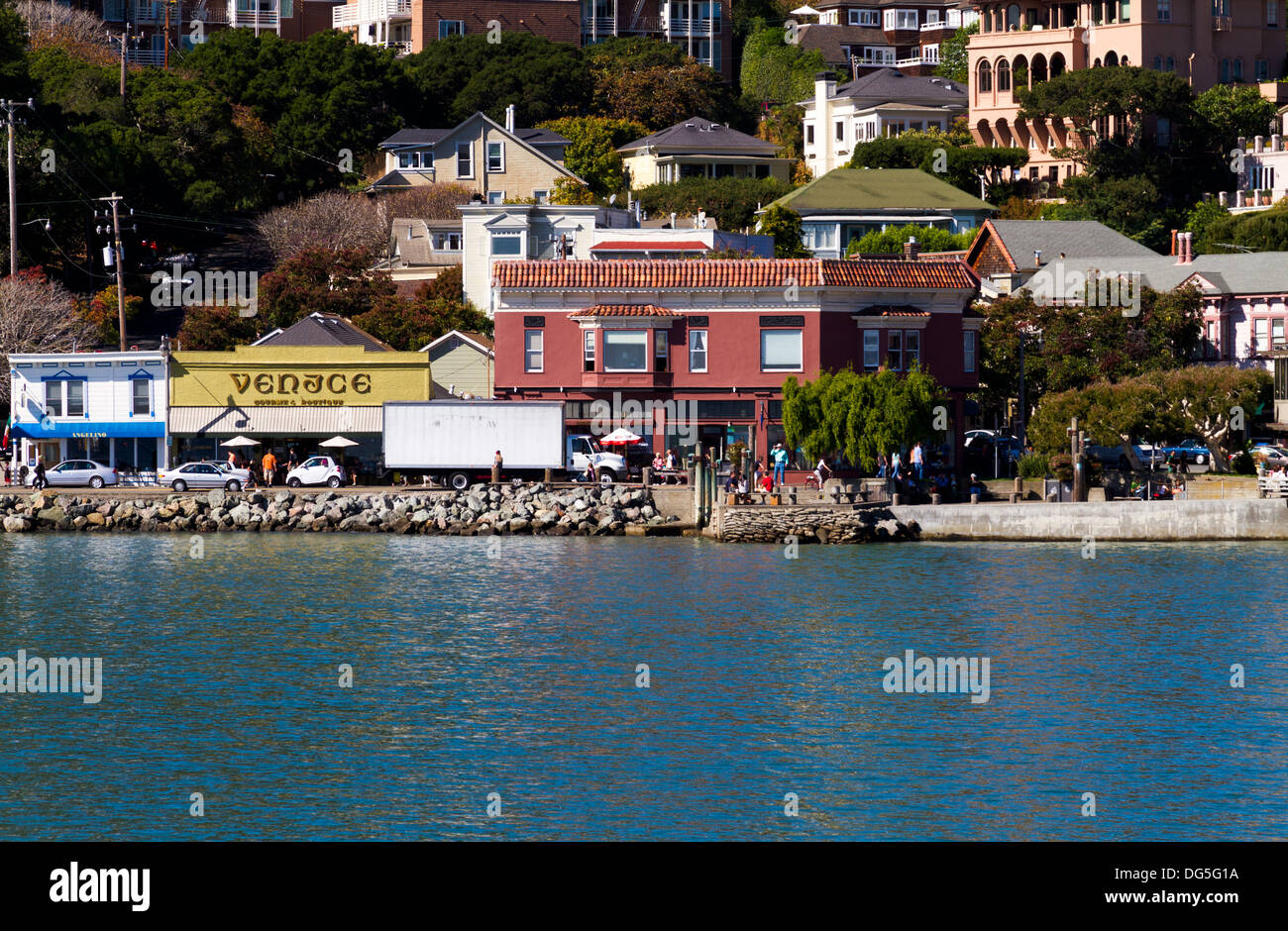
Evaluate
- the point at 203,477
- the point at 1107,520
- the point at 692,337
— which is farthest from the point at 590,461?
the point at 1107,520

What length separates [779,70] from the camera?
14625 cm

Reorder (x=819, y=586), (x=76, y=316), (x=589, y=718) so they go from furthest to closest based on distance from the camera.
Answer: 1. (x=76, y=316)
2. (x=819, y=586)
3. (x=589, y=718)

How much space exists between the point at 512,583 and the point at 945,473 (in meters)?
21.1

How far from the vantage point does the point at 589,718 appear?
109 ft

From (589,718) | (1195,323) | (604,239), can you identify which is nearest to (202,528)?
(604,239)

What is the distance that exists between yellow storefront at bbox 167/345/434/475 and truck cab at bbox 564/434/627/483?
22.3 ft

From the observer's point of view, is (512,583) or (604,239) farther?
(604,239)

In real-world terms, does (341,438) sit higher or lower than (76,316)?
lower

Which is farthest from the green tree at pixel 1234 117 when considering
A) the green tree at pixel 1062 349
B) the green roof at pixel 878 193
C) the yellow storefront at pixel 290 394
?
the yellow storefront at pixel 290 394

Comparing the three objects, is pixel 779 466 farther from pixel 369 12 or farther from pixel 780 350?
pixel 369 12

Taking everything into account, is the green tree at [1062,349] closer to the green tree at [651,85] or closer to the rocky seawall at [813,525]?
the rocky seawall at [813,525]

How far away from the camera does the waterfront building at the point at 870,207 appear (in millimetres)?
109625

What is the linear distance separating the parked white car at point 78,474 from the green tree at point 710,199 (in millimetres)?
47754
